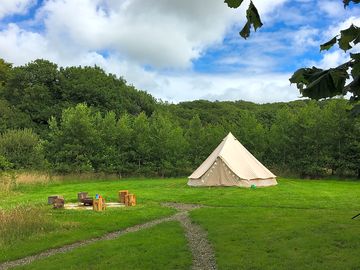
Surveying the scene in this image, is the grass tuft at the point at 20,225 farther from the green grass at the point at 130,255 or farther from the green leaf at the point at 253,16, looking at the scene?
the green leaf at the point at 253,16

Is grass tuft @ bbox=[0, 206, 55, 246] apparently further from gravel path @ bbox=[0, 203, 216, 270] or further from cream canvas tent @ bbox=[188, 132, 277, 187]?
cream canvas tent @ bbox=[188, 132, 277, 187]

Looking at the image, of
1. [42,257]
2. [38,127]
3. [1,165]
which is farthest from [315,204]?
[38,127]

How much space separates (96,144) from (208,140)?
869cm

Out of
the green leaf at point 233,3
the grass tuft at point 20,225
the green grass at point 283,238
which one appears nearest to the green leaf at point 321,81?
the green leaf at point 233,3

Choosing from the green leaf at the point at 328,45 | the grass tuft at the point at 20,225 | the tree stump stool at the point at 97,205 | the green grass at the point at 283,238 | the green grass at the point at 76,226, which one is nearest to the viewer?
the green leaf at the point at 328,45

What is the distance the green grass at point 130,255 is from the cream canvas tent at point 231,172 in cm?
1255

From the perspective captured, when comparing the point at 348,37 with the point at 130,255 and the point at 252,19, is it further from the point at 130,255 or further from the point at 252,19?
the point at 130,255

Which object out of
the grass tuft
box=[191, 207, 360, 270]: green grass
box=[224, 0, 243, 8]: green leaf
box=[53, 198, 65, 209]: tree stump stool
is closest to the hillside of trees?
box=[53, 198, 65, 209]: tree stump stool

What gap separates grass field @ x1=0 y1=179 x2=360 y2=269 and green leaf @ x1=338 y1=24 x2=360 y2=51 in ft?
15.6

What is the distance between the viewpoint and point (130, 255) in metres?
8.13

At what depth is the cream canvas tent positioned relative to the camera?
2216 centimetres

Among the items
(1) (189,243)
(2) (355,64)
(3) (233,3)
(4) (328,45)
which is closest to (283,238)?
(1) (189,243)

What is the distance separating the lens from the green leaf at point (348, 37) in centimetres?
300

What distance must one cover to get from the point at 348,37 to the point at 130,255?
6.33 metres
